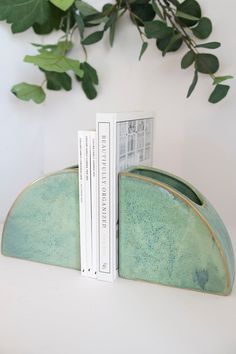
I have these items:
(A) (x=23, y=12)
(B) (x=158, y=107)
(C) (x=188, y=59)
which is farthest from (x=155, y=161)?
(A) (x=23, y=12)

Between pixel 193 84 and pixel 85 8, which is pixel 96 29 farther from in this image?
pixel 193 84

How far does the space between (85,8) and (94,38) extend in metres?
0.07

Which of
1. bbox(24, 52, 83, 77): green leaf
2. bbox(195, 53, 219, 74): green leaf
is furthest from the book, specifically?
bbox(195, 53, 219, 74): green leaf

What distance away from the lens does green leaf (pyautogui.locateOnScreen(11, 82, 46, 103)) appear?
943mm

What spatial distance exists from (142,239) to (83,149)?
18 centimetres

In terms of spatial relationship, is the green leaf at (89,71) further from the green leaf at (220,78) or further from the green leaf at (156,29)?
the green leaf at (220,78)

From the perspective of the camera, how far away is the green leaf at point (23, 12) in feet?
2.91

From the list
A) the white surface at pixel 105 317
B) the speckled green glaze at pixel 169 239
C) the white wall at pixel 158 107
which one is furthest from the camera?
the white wall at pixel 158 107

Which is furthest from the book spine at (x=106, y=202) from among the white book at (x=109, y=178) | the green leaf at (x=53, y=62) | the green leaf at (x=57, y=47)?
the green leaf at (x=57, y=47)

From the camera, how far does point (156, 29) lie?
2.78 feet

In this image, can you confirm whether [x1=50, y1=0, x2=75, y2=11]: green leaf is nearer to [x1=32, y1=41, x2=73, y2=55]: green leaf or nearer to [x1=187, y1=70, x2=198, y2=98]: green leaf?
[x1=32, y1=41, x2=73, y2=55]: green leaf

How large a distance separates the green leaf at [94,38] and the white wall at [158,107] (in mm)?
37

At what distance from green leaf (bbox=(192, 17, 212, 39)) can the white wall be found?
0.08ft

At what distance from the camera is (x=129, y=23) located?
94 cm
